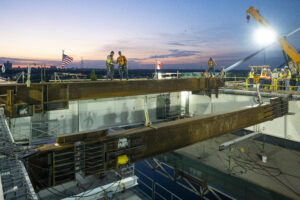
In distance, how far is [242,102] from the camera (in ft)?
72.5

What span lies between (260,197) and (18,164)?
16131 mm

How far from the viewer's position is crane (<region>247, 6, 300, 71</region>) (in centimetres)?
2567

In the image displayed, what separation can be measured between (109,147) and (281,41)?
2947 cm

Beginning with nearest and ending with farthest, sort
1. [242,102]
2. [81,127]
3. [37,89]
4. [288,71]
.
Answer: [37,89]
[81,127]
[242,102]
[288,71]

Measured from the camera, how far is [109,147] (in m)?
5.61

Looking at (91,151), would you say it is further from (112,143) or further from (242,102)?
(242,102)

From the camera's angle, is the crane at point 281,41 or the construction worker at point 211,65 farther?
the crane at point 281,41

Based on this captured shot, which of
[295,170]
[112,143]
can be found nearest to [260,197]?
[295,170]

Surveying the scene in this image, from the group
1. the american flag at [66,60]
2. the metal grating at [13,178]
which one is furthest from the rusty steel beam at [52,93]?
the american flag at [66,60]

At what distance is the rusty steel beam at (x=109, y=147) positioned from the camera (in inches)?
192

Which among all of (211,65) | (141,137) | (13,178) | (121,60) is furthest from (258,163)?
(13,178)

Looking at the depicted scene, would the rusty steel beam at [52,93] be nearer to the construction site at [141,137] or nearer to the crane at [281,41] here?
the construction site at [141,137]

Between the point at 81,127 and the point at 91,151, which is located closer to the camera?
the point at 91,151

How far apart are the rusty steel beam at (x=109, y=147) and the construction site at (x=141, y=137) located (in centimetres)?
3
